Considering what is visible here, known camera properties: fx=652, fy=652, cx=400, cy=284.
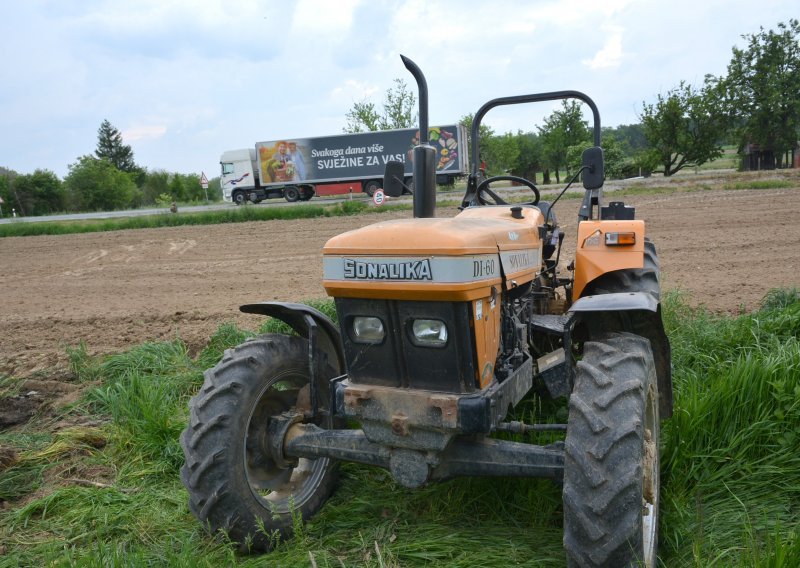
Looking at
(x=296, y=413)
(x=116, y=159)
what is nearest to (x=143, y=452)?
(x=296, y=413)

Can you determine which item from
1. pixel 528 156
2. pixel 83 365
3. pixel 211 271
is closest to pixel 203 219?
pixel 211 271

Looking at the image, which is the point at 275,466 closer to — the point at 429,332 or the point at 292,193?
the point at 429,332

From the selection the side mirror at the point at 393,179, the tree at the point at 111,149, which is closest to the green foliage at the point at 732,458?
the side mirror at the point at 393,179

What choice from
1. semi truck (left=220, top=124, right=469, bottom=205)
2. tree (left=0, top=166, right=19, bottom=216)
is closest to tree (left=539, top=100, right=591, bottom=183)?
semi truck (left=220, top=124, right=469, bottom=205)

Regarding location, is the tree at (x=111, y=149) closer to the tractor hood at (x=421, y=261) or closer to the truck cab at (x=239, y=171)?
the truck cab at (x=239, y=171)

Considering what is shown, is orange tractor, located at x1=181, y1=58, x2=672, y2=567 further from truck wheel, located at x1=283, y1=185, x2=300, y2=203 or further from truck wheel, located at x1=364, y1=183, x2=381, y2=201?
truck wheel, located at x1=283, y1=185, x2=300, y2=203

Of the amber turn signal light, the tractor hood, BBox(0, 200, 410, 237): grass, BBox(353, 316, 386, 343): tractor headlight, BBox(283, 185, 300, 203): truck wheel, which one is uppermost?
the tractor hood

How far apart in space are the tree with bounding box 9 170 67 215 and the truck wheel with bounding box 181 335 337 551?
53603 mm

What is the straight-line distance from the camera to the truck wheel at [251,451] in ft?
10.3

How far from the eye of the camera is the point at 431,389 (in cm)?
283

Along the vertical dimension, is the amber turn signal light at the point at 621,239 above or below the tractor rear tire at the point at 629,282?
above

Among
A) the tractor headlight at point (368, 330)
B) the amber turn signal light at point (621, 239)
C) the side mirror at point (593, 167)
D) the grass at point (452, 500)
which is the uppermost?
the side mirror at point (593, 167)

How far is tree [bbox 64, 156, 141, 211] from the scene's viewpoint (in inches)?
2066

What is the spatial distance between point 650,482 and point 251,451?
197cm
